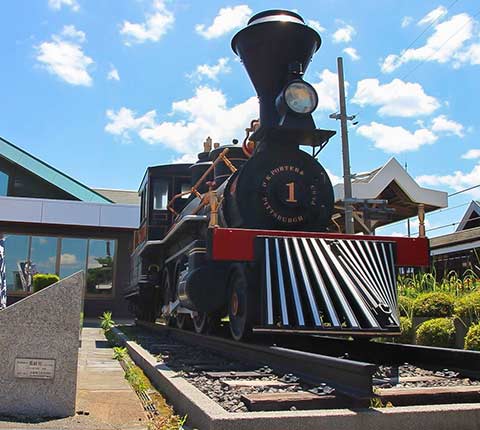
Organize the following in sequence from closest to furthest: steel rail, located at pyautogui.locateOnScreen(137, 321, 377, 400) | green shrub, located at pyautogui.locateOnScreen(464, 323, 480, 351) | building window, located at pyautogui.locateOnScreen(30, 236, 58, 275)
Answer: steel rail, located at pyautogui.locateOnScreen(137, 321, 377, 400)
green shrub, located at pyautogui.locateOnScreen(464, 323, 480, 351)
building window, located at pyautogui.locateOnScreen(30, 236, 58, 275)

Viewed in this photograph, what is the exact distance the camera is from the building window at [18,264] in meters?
19.3

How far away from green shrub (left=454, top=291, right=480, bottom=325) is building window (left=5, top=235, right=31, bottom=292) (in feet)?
53.0

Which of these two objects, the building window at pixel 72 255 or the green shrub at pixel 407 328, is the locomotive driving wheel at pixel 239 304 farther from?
the building window at pixel 72 255

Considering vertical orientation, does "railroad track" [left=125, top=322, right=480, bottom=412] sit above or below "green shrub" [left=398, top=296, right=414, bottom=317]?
below

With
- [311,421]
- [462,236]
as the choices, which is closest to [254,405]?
[311,421]

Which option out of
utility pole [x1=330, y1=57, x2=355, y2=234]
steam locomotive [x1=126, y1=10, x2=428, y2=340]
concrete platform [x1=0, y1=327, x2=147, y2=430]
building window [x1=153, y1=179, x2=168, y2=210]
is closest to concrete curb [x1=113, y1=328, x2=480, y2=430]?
concrete platform [x1=0, y1=327, x2=147, y2=430]

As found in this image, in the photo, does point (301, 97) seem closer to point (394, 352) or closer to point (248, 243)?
point (248, 243)

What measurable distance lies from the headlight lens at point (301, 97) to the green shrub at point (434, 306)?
135 inches

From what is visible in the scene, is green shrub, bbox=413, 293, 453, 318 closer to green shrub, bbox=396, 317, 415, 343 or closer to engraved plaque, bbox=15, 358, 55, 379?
green shrub, bbox=396, 317, 415, 343

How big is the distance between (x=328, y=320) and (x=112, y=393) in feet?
6.30

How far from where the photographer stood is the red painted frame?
212 inches

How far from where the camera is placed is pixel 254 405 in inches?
118

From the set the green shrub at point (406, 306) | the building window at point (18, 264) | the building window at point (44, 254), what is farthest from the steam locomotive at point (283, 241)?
the building window at point (18, 264)

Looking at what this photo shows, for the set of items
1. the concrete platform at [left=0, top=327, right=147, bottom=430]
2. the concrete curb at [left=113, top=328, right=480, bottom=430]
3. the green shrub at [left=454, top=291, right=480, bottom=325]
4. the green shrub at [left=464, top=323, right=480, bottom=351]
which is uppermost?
the green shrub at [left=454, top=291, right=480, bottom=325]
